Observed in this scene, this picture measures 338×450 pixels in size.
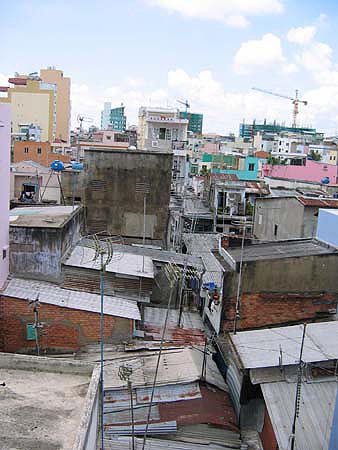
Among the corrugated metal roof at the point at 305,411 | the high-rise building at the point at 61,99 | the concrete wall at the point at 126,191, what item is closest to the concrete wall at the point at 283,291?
the corrugated metal roof at the point at 305,411

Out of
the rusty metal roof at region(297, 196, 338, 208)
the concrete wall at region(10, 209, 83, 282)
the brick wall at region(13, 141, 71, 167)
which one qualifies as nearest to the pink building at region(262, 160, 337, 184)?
the brick wall at region(13, 141, 71, 167)

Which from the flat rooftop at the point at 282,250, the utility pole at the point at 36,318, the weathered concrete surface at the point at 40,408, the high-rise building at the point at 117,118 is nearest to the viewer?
the weathered concrete surface at the point at 40,408

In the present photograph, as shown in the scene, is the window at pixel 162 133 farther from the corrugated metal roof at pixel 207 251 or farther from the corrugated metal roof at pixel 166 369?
the corrugated metal roof at pixel 166 369

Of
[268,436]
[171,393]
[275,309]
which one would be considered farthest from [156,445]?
[275,309]

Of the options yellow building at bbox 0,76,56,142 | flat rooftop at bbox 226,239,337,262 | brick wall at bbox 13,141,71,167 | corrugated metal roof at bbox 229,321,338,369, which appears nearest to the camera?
corrugated metal roof at bbox 229,321,338,369

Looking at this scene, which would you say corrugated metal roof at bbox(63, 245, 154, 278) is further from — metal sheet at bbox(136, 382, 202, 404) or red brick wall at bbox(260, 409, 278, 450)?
red brick wall at bbox(260, 409, 278, 450)

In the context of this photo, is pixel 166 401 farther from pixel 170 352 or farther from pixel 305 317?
pixel 305 317

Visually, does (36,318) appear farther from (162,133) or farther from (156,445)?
(162,133)

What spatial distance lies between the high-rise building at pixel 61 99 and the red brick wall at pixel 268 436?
192ft

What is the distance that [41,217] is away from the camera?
484 inches

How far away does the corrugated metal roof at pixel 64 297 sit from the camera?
9.99 metres

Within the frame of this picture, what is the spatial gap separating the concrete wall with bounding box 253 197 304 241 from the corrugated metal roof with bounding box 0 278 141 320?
835 centimetres

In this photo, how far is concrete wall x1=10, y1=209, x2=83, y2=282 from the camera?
10.6 metres

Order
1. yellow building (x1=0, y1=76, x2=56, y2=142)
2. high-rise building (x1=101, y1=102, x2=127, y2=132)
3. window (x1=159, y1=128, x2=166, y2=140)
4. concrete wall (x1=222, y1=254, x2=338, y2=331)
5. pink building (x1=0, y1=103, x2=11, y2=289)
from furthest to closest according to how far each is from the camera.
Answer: high-rise building (x1=101, y1=102, x2=127, y2=132) → yellow building (x1=0, y1=76, x2=56, y2=142) → window (x1=159, y1=128, x2=166, y2=140) → concrete wall (x1=222, y1=254, x2=338, y2=331) → pink building (x1=0, y1=103, x2=11, y2=289)
